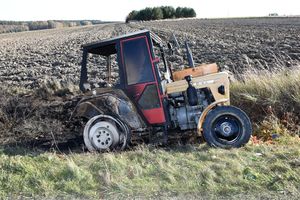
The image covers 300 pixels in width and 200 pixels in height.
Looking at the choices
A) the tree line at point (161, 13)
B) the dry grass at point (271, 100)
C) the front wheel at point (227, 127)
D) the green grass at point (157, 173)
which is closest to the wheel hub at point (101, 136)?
the green grass at point (157, 173)

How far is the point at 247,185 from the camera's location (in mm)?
4391

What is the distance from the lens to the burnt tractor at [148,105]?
6.17 metres

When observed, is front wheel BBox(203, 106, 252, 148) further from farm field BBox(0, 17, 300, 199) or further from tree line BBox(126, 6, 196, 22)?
tree line BBox(126, 6, 196, 22)

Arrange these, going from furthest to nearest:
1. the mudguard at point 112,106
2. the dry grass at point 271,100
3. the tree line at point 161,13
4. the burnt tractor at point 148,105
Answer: the tree line at point 161,13
the dry grass at point 271,100
the mudguard at point 112,106
the burnt tractor at point 148,105

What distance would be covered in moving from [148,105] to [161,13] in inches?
3918

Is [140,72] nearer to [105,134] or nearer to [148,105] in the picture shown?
[148,105]

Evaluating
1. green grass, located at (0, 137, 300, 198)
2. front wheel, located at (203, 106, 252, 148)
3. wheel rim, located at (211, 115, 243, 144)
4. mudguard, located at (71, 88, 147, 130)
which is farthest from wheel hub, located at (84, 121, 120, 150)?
wheel rim, located at (211, 115, 243, 144)

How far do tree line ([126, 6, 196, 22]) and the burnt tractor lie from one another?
321 feet

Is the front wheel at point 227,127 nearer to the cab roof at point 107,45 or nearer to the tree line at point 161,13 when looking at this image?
the cab roof at point 107,45

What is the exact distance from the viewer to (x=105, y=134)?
637cm

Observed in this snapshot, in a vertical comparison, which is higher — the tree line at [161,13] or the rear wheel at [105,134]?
the tree line at [161,13]

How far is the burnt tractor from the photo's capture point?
20.2ft

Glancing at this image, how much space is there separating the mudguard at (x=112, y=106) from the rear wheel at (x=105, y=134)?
16cm

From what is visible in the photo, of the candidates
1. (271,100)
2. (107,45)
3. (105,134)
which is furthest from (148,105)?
(271,100)
